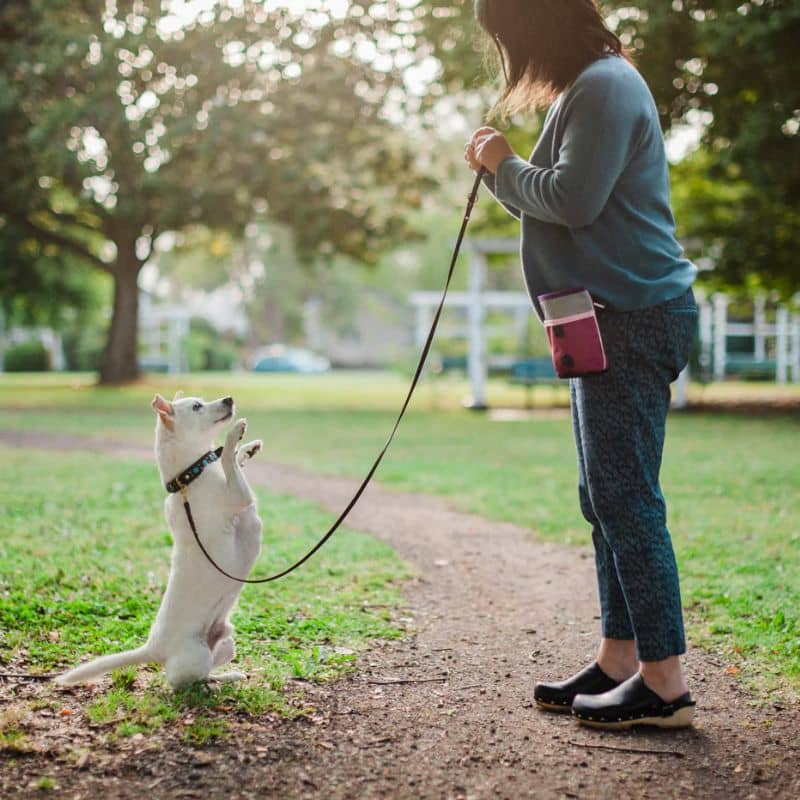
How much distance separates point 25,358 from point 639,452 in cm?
4949

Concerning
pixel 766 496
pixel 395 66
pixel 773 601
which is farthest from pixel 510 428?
pixel 773 601

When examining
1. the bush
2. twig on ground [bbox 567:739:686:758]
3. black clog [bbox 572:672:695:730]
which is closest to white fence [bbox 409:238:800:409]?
black clog [bbox 572:672:695:730]

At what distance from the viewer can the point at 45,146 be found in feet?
77.9

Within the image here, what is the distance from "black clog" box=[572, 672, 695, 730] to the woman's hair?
1.95 metres

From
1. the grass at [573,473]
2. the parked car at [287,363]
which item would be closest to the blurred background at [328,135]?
the grass at [573,473]

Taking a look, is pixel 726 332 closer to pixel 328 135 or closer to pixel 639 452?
pixel 328 135

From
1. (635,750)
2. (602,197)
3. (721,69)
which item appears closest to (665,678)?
(635,750)

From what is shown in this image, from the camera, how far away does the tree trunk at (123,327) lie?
2953 cm

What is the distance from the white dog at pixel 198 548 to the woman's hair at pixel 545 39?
5.17 feet

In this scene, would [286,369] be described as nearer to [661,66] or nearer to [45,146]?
[45,146]

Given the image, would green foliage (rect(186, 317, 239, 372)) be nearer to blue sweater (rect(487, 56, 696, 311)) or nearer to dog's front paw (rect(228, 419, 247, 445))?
dog's front paw (rect(228, 419, 247, 445))

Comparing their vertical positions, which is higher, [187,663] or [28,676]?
[187,663]

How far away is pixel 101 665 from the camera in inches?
138

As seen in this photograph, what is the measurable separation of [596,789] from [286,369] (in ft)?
193
